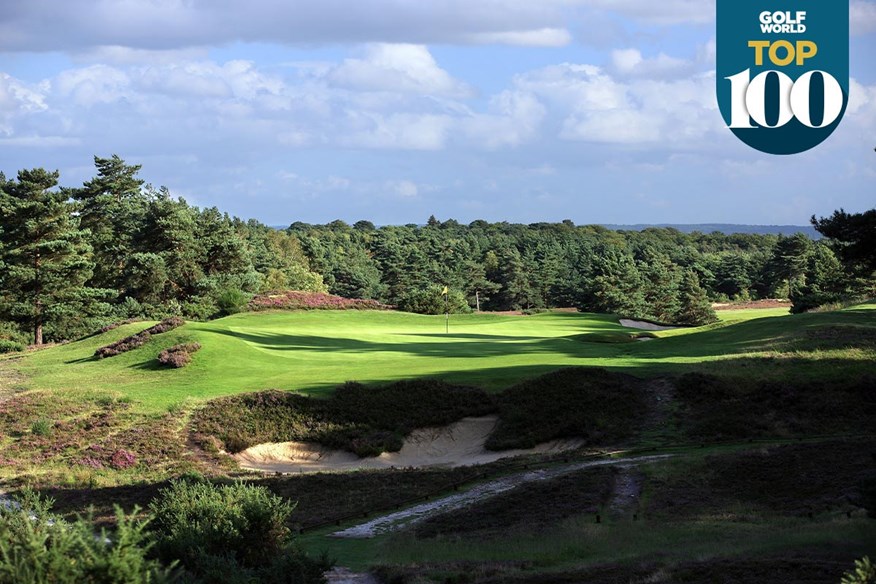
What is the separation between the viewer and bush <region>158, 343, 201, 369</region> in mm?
40125

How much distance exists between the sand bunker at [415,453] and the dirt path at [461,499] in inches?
155

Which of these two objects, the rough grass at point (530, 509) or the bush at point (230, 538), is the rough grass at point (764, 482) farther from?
the bush at point (230, 538)

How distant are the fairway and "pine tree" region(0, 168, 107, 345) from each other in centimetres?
1735

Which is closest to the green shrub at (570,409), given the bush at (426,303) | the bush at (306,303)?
the bush at (306,303)

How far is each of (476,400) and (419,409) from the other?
2029 mm

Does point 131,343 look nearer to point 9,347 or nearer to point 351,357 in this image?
point 351,357

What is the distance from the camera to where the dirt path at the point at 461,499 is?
21.5m

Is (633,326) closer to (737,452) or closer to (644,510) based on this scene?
(737,452)

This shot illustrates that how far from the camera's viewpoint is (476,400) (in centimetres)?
3291

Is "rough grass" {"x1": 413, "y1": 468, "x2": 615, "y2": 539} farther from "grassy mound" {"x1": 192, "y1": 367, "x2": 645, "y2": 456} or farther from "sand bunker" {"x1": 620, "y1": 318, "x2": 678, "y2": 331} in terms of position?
"sand bunker" {"x1": 620, "y1": 318, "x2": 678, "y2": 331}

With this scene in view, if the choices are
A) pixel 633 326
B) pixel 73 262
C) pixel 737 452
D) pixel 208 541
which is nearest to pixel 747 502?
pixel 737 452

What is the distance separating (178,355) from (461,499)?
20.7 meters

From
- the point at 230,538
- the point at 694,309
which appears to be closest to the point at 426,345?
the point at 230,538

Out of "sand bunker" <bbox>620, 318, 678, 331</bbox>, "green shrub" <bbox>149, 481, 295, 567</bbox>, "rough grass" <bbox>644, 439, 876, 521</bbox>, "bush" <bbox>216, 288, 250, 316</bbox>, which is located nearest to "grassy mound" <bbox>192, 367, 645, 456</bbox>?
"rough grass" <bbox>644, 439, 876, 521</bbox>
